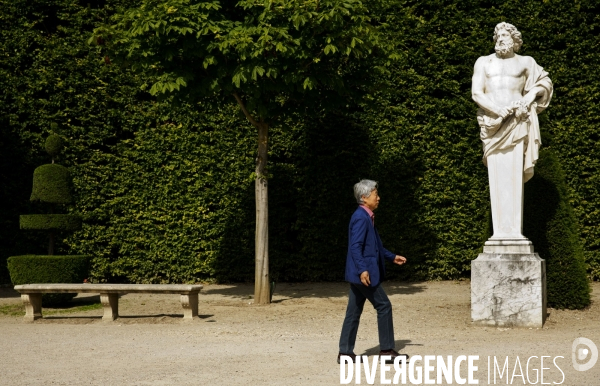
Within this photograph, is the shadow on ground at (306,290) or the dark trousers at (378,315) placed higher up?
the dark trousers at (378,315)

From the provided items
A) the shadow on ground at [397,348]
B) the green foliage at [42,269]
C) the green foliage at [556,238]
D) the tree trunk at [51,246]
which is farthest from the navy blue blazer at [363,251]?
the tree trunk at [51,246]

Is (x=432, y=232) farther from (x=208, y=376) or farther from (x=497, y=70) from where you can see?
(x=208, y=376)

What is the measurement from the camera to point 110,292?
30.5 ft

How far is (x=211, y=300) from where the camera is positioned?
1095 centimetres

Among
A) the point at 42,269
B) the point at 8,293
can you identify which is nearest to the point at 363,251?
the point at 42,269

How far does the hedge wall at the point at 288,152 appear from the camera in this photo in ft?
38.5

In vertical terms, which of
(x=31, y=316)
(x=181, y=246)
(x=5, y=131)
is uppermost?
(x=5, y=131)

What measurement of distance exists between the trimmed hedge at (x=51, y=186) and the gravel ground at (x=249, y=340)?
5.47ft

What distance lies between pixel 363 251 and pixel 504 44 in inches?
154

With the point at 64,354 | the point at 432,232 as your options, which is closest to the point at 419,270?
the point at 432,232

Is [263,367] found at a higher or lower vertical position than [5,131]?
lower

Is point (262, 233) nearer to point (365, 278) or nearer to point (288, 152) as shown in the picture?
point (288, 152)

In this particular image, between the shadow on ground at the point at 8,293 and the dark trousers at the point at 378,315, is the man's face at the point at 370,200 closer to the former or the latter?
the dark trousers at the point at 378,315

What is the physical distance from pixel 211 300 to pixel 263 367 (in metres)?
4.86
